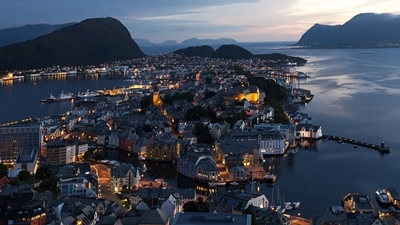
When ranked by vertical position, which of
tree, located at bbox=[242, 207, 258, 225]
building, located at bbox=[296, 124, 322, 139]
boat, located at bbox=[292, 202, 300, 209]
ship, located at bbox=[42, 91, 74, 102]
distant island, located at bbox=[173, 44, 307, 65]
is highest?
distant island, located at bbox=[173, 44, 307, 65]

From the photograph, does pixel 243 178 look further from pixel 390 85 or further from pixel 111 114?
pixel 390 85

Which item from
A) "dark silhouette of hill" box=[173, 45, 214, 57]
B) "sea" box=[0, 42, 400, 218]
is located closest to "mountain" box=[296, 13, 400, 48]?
"dark silhouette of hill" box=[173, 45, 214, 57]

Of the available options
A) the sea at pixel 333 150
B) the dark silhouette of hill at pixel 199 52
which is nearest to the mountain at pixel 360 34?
the dark silhouette of hill at pixel 199 52

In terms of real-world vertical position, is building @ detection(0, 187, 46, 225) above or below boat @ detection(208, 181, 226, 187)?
above

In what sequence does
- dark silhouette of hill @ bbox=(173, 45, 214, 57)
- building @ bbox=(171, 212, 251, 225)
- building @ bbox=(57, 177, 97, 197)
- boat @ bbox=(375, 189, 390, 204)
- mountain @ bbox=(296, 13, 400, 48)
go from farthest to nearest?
mountain @ bbox=(296, 13, 400, 48)
dark silhouette of hill @ bbox=(173, 45, 214, 57)
boat @ bbox=(375, 189, 390, 204)
building @ bbox=(57, 177, 97, 197)
building @ bbox=(171, 212, 251, 225)

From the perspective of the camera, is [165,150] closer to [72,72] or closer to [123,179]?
[123,179]

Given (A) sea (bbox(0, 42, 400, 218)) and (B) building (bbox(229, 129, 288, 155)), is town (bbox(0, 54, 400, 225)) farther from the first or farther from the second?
(A) sea (bbox(0, 42, 400, 218))

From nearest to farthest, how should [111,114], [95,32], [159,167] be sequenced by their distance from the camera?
[159,167] < [111,114] < [95,32]

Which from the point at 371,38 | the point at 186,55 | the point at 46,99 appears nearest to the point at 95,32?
the point at 186,55
